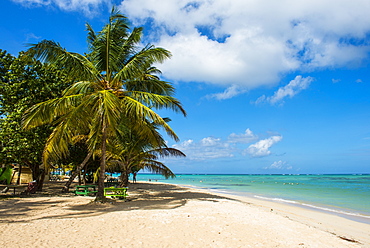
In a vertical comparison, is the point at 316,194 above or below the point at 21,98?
below

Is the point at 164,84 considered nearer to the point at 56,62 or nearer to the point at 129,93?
the point at 129,93

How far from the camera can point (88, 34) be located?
11.1 meters

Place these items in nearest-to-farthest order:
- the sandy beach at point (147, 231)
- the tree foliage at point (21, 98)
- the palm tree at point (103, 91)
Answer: the sandy beach at point (147, 231) < the palm tree at point (103, 91) < the tree foliage at point (21, 98)

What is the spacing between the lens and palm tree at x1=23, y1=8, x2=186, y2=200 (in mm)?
8945

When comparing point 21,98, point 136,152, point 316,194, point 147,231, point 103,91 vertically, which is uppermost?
point 21,98

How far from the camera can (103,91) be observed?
8539 millimetres

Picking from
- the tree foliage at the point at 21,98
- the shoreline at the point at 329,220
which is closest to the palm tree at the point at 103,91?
the tree foliage at the point at 21,98

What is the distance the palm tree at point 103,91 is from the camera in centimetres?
895

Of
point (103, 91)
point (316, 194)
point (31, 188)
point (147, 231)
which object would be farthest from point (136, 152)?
point (316, 194)

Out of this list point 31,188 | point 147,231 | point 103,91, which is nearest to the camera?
point 147,231

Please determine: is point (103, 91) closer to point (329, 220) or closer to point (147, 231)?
point (147, 231)

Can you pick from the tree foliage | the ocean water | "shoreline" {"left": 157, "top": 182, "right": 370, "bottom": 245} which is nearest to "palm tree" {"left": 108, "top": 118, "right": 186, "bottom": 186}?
the tree foliage

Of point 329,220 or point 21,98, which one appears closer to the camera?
point 329,220

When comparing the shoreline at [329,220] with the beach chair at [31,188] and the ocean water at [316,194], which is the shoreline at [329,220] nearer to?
the ocean water at [316,194]
